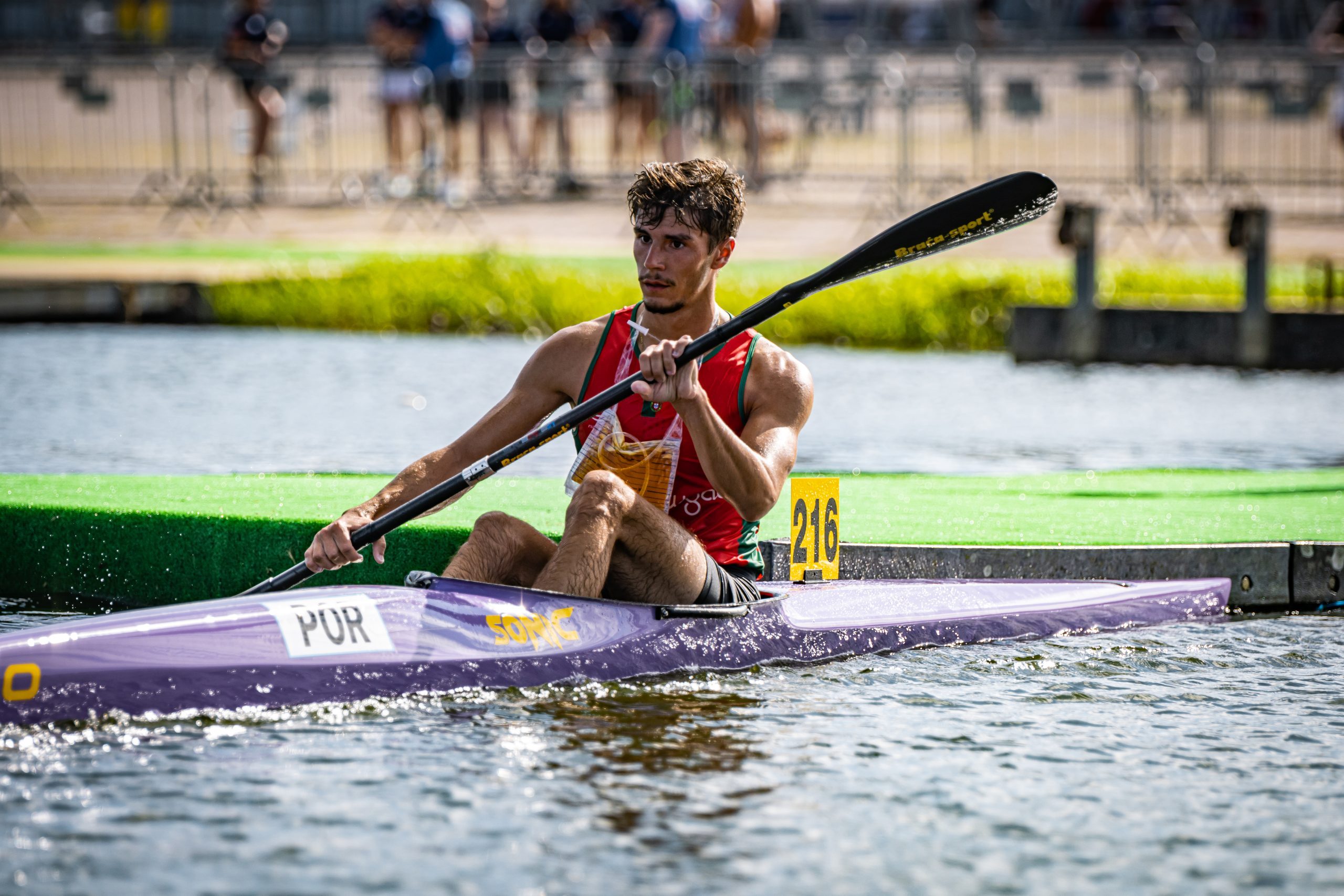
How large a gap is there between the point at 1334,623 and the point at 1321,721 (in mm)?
1248

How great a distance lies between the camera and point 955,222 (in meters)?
5.39

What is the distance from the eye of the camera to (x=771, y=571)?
622 cm

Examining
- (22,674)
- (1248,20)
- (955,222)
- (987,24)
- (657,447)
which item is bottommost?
(22,674)

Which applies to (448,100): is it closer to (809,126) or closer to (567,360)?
(809,126)

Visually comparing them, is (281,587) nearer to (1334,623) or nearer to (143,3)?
(1334,623)

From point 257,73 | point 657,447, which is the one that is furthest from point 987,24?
point 657,447

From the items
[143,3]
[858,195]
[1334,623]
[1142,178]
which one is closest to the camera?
[1334,623]

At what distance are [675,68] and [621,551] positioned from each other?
12.2 m

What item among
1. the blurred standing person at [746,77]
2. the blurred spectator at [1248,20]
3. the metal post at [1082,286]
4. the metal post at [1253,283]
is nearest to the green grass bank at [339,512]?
the metal post at [1253,283]

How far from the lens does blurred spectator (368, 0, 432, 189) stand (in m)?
17.0

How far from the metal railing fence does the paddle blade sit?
11.1 meters

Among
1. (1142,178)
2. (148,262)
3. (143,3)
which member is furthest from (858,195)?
(143,3)

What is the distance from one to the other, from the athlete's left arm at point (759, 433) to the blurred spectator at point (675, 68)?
11621 mm

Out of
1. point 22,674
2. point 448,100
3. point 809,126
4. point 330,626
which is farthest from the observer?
point 809,126
